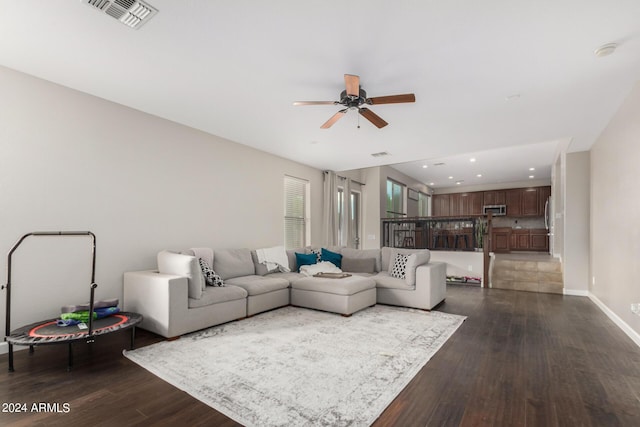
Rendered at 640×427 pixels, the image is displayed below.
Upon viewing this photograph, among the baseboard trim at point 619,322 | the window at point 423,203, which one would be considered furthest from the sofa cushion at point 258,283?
the window at point 423,203

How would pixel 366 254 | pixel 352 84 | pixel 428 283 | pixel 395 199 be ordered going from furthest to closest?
pixel 395 199
pixel 366 254
pixel 428 283
pixel 352 84

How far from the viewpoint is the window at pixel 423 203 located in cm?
1196

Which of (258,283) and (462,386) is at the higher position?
(258,283)

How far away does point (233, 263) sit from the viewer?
477cm

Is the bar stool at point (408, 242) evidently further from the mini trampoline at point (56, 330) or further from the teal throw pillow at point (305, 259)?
the mini trampoline at point (56, 330)

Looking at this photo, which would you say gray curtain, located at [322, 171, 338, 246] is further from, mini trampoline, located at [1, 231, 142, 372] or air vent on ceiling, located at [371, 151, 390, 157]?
mini trampoline, located at [1, 231, 142, 372]

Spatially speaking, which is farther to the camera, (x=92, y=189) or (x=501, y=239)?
(x=501, y=239)

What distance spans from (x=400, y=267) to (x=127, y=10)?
14.7ft

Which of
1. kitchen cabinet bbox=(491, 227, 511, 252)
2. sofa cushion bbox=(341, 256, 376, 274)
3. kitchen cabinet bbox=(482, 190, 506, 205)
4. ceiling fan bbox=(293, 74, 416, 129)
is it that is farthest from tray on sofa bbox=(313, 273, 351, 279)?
kitchen cabinet bbox=(482, 190, 506, 205)

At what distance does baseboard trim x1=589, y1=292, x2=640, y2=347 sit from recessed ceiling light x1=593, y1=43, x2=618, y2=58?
2793 millimetres

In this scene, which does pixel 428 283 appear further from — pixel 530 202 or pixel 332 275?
pixel 530 202

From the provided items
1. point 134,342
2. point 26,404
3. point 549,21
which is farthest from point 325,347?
point 549,21

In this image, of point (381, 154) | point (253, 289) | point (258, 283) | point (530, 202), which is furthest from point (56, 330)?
point (530, 202)

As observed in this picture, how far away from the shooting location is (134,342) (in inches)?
129
